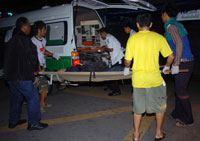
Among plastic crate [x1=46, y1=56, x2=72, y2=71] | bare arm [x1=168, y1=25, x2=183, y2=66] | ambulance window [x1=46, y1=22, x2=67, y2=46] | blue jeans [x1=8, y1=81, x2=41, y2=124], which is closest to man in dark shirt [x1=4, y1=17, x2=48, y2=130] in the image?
blue jeans [x1=8, y1=81, x2=41, y2=124]

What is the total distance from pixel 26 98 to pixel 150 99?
221cm

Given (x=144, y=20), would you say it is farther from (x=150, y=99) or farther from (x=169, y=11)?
(x=150, y=99)

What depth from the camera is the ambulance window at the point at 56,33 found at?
17.2 ft

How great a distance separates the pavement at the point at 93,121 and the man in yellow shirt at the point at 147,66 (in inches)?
26.5

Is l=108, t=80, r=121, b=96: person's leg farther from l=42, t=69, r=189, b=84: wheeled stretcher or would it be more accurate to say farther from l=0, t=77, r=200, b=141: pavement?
l=42, t=69, r=189, b=84: wheeled stretcher

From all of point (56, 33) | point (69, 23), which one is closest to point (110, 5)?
point (69, 23)

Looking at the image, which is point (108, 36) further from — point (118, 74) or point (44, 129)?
point (44, 129)

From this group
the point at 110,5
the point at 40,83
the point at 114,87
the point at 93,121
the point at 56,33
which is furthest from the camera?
the point at 110,5

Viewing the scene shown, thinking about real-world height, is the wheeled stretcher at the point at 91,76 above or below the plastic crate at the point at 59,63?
below

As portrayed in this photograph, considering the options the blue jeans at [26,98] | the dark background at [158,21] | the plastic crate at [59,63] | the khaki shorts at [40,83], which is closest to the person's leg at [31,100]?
the blue jeans at [26,98]

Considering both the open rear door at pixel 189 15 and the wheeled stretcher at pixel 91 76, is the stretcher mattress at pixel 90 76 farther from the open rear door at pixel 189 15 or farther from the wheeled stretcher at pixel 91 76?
the open rear door at pixel 189 15

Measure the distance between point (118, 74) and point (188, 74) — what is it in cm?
128

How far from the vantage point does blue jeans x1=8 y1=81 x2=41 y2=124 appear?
3.38 meters

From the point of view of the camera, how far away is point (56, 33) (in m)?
5.46
